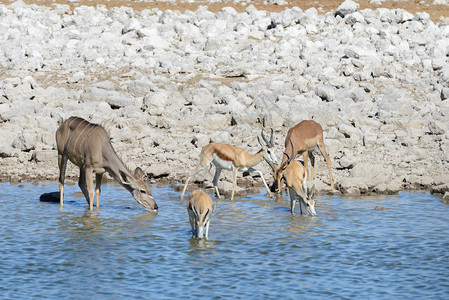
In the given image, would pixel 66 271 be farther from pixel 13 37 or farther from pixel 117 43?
pixel 13 37

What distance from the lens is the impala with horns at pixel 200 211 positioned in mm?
11453

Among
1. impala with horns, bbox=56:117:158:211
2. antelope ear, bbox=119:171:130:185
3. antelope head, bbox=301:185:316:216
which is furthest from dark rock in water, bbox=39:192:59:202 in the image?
antelope head, bbox=301:185:316:216

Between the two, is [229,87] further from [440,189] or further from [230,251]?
[230,251]

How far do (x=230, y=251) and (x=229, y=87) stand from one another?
41.6 ft

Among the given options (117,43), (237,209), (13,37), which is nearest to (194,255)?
(237,209)

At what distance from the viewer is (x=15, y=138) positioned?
763 inches

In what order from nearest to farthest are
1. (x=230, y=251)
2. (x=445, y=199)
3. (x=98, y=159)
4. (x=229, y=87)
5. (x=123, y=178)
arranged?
(x=230, y=251) → (x=98, y=159) → (x=123, y=178) → (x=445, y=199) → (x=229, y=87)

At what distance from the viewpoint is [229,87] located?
23.3m

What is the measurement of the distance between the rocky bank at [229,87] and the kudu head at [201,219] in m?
4.75

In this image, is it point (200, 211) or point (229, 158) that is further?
point (229, 158)

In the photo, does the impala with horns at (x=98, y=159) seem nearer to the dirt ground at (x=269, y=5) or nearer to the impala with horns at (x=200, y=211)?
the impala with horns at (x=200, y=211)

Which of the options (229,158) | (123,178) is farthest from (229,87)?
(123,178)

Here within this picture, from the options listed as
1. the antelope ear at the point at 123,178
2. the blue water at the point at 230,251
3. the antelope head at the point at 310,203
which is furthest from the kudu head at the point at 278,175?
the antelope ear at the point at 123,178

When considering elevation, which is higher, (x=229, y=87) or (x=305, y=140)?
(x=229, y=87)
